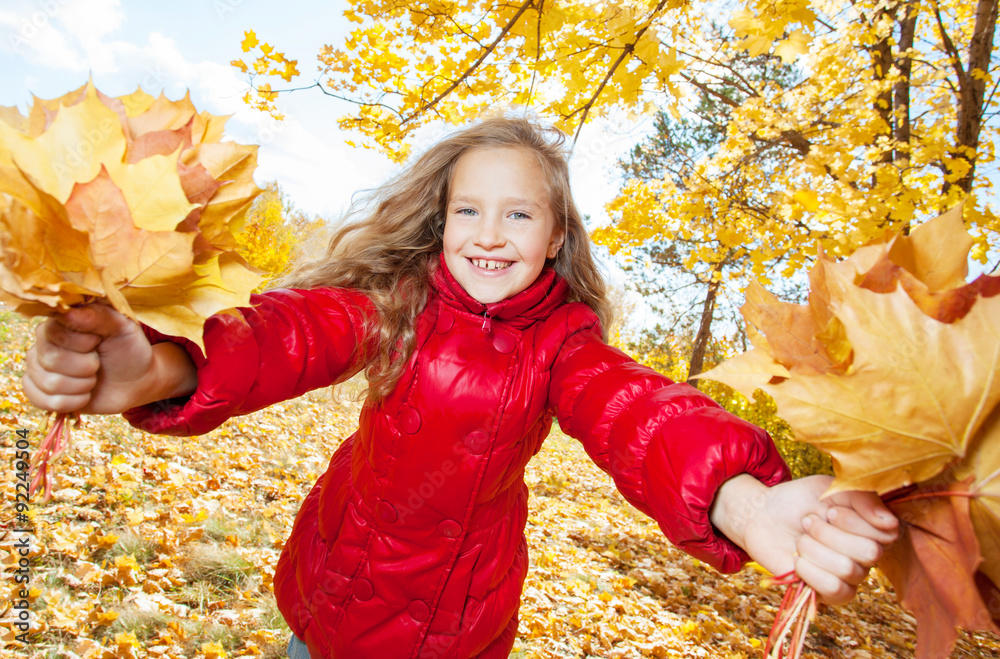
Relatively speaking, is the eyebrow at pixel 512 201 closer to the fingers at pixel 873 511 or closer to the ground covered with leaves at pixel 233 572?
the ground covered with leaves at pixel 233 572

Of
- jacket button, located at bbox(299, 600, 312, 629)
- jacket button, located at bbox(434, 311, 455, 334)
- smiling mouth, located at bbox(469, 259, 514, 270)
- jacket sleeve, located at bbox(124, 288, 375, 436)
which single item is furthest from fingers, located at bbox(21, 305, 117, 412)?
jacket button, located at bbox(299, 600, 312, 629)

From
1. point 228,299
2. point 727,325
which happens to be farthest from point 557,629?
point 727,325

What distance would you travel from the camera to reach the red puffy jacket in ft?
4.49

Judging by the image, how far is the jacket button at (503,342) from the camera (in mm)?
1600

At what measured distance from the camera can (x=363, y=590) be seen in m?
1.60

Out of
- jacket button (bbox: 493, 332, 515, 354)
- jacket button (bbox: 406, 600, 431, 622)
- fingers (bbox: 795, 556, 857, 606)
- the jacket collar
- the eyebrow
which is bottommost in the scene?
jacket button (bbox: 406, 600, 431, 622)

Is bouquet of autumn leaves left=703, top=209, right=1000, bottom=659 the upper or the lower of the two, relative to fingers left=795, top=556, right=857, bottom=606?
upper

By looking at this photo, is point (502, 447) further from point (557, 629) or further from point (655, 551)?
point (655, 551)

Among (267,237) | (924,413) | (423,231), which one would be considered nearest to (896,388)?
(924,413)

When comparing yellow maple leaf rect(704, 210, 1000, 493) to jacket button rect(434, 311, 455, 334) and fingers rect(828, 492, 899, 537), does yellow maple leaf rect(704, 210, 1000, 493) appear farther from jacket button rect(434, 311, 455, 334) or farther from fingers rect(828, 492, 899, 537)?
jacket button rect(434, 311, 455, 334)

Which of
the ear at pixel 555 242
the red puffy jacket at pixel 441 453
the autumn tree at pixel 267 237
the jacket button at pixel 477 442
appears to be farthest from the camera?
the autumn tree at pixel 267 237

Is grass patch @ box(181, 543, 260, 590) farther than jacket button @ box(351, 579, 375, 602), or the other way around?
grass patch @ box(181, 543, 260, 590)

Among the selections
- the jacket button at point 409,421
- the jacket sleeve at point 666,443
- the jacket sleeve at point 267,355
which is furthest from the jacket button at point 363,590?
the jacket sleeve at point 666,443

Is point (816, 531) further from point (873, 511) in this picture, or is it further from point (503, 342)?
point (503, 342)
